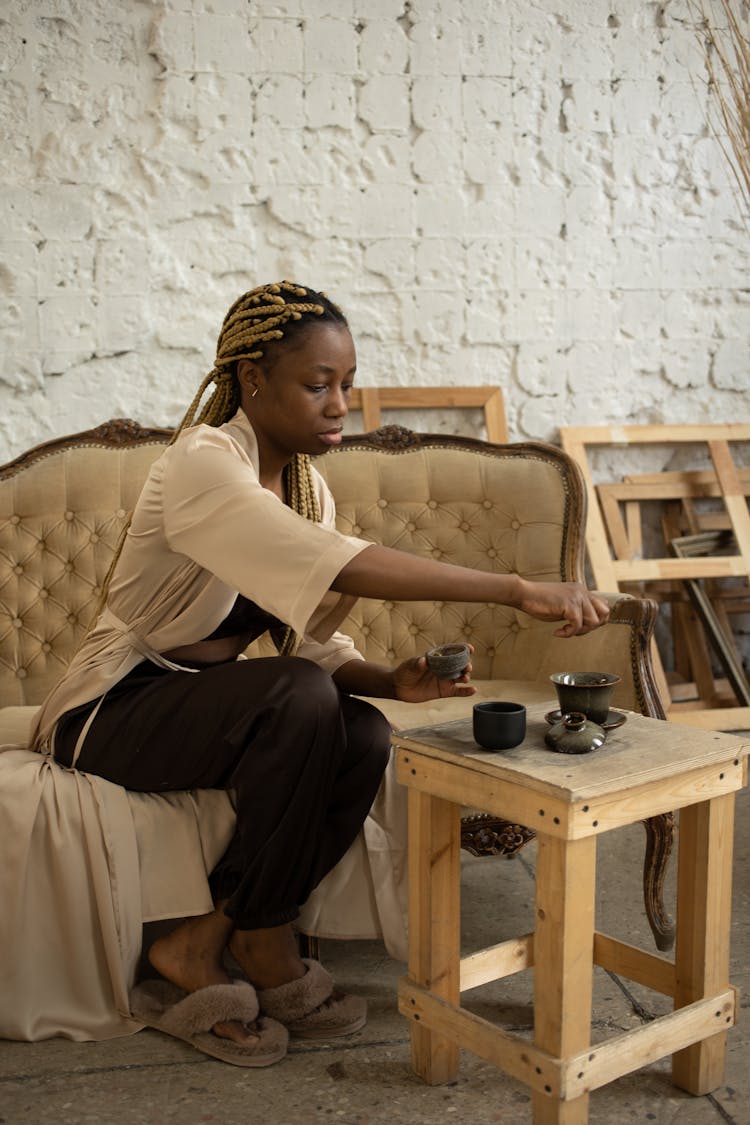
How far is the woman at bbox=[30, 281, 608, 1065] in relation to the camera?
187 cm

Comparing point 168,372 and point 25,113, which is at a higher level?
point 25,113

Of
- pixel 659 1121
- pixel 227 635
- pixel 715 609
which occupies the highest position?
pixel 227 635

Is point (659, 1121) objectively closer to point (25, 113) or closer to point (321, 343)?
point (321, 343)

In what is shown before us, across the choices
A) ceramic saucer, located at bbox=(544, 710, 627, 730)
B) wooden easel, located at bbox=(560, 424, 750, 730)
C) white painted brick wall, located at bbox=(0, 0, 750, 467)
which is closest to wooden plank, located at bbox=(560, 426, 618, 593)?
wooden easel, located at bbox=(560, 424, 750, 730)

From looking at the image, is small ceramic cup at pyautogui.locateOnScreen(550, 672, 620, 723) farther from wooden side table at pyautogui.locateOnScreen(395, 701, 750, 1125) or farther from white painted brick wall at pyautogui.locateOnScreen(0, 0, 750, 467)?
white painted brick wall at pyautogui.locateOnScreen(0, 0, 750, 467)

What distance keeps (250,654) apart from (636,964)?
1499 mm

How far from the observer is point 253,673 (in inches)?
78.8

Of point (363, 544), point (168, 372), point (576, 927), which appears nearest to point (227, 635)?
point (363, 544)

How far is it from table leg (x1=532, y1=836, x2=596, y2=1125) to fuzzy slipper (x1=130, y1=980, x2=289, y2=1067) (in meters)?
0.58

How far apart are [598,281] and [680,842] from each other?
291 centimetres

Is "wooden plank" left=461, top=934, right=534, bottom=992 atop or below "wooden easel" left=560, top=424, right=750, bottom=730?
below

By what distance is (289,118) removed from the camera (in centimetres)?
385

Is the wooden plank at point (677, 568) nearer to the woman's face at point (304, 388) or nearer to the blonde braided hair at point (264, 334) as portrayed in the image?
the blonde braided hair at point (264, 334)

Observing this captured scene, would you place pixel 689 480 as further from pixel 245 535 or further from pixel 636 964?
pixel 245 535
